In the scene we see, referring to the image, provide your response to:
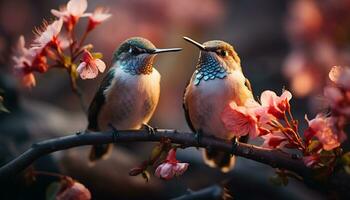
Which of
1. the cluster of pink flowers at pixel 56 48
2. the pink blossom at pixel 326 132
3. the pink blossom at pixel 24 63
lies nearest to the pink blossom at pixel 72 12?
the cluster of pink flowers at pixel 56 48

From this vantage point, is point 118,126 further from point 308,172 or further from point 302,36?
point 302,36

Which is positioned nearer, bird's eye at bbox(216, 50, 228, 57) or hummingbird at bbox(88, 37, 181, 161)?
bird's eye at bbox(216, 50, 228, 57)

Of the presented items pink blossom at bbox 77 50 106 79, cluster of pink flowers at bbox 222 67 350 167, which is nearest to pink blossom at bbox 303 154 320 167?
cluster of pink flowers at bbox 222 67 350 167

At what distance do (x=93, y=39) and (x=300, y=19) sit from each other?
129 inches

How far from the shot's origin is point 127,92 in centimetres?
330

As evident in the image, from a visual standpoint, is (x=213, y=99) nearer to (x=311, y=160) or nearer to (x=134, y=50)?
(x=134, y=50)

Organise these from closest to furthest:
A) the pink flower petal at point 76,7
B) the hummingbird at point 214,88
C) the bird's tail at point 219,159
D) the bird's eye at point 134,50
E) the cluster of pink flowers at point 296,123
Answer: the cluster of pink flowers at point 296,123 → the pink flower petal at point 76,7 → the hummingbird at point 214,88 → the bird's eye at point 134,50 → the bird's tail at point 219,159

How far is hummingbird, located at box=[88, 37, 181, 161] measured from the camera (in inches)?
125

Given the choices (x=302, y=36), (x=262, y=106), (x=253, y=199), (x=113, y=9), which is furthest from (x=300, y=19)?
(x=113, y=9)

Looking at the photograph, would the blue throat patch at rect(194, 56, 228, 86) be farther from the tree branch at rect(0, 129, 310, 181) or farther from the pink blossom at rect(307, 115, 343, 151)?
the pink blossom at rect(307, 115, 343, 151)

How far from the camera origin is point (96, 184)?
4.17 meters

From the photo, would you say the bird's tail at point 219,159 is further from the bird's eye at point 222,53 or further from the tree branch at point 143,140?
the tree branch at point 143,140

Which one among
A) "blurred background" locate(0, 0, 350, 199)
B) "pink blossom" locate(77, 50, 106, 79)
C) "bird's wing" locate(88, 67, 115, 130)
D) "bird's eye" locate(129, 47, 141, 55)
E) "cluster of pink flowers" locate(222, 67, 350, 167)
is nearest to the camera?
"cluster of pink flowers" locate(222, 67, 350, 167)

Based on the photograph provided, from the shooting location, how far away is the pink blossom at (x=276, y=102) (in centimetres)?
240
